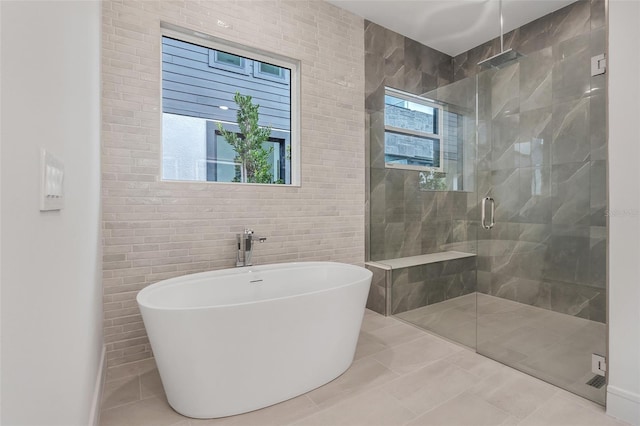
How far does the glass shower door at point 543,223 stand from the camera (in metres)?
2.07

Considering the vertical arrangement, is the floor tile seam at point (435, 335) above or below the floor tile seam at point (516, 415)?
above

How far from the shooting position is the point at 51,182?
2.57 ft

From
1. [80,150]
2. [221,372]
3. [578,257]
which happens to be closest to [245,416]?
[221,372]

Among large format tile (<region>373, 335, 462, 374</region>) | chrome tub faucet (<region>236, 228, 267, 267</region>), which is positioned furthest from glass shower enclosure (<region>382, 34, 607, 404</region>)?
chrome tub faucet (<region>236, 228, 267, 267</region>)

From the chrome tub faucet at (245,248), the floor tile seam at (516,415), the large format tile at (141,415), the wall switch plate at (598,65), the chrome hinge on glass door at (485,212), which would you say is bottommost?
the large format tile at (141,415)

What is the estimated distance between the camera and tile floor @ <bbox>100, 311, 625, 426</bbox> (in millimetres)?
1733

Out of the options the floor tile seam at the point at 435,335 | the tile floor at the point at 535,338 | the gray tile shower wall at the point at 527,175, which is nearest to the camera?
the tile floor at the point at 535,338

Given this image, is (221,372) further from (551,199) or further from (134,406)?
(551,199)

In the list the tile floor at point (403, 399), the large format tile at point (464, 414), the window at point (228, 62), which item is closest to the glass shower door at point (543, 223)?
the tile floor at point (403, 399)

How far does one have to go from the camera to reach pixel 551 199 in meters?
2.40

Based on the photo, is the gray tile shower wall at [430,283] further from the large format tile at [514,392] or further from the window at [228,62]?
the window at [228,62]
